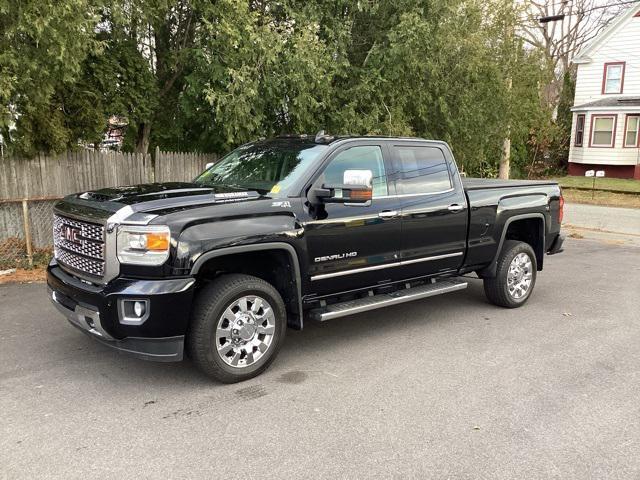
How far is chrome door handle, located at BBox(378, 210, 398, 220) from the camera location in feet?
16.9

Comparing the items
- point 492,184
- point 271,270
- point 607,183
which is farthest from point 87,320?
point 607,183

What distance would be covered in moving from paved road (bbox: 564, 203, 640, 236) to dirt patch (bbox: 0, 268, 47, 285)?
42.9 feet

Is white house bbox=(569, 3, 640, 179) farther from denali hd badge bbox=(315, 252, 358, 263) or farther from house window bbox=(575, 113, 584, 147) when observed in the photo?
denali hd badge bbox=(315, 252, 358, 263)

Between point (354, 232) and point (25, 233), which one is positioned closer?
point (354, 232)

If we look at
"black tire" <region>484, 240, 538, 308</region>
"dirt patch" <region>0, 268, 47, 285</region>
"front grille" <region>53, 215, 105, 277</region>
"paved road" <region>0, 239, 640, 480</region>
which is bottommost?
"paved road" <region>0, 239, 640, 480</region>

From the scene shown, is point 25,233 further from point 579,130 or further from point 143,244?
point 579,130

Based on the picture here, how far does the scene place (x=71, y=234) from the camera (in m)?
4.36

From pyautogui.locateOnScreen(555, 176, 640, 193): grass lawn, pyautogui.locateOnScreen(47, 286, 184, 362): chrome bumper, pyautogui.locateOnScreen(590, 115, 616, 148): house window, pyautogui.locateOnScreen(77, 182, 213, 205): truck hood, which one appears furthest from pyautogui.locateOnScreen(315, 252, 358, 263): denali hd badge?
pyautogui.locateOnScreen(590, 115, 616, 148): house window

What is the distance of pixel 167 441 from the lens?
3.44m

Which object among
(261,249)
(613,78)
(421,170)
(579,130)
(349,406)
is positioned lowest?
(349,406)

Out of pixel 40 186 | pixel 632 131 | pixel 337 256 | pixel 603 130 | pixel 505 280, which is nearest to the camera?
pixel 337 256

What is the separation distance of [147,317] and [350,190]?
1.87 metres

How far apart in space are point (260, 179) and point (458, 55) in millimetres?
8599

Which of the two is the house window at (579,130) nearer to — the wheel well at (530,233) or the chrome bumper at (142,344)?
the wheel well at (530,233)
